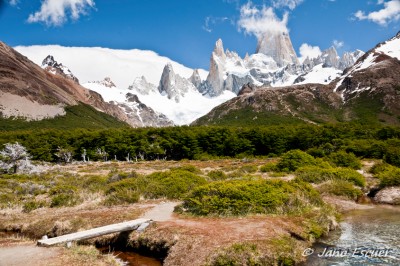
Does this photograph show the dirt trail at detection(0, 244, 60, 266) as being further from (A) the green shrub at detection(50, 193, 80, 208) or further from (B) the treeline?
(B) the treeline

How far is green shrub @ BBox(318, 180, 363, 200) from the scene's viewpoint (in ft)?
107

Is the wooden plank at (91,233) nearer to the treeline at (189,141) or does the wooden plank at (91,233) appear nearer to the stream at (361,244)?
the stream at (361,244)

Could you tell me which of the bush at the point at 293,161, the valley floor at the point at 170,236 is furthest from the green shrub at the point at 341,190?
the bush at the point at 293,161

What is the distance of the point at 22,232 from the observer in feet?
73.6

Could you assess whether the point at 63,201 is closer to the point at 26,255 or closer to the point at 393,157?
the point at 26,255

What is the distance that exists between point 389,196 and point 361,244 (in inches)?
635

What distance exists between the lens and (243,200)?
872 inches

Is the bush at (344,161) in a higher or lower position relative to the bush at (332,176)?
higher

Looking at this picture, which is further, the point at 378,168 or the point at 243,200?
the point at 378,168

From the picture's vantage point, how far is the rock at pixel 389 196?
98.3 ft

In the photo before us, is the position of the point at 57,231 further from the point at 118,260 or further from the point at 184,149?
the point at 184,149

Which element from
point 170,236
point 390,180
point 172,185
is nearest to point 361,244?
point 170,236

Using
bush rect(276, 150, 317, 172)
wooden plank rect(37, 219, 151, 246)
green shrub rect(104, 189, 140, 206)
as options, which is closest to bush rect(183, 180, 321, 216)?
wooden plank rect(37, 219, 151, 246)

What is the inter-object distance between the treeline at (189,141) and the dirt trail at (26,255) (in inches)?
3301
